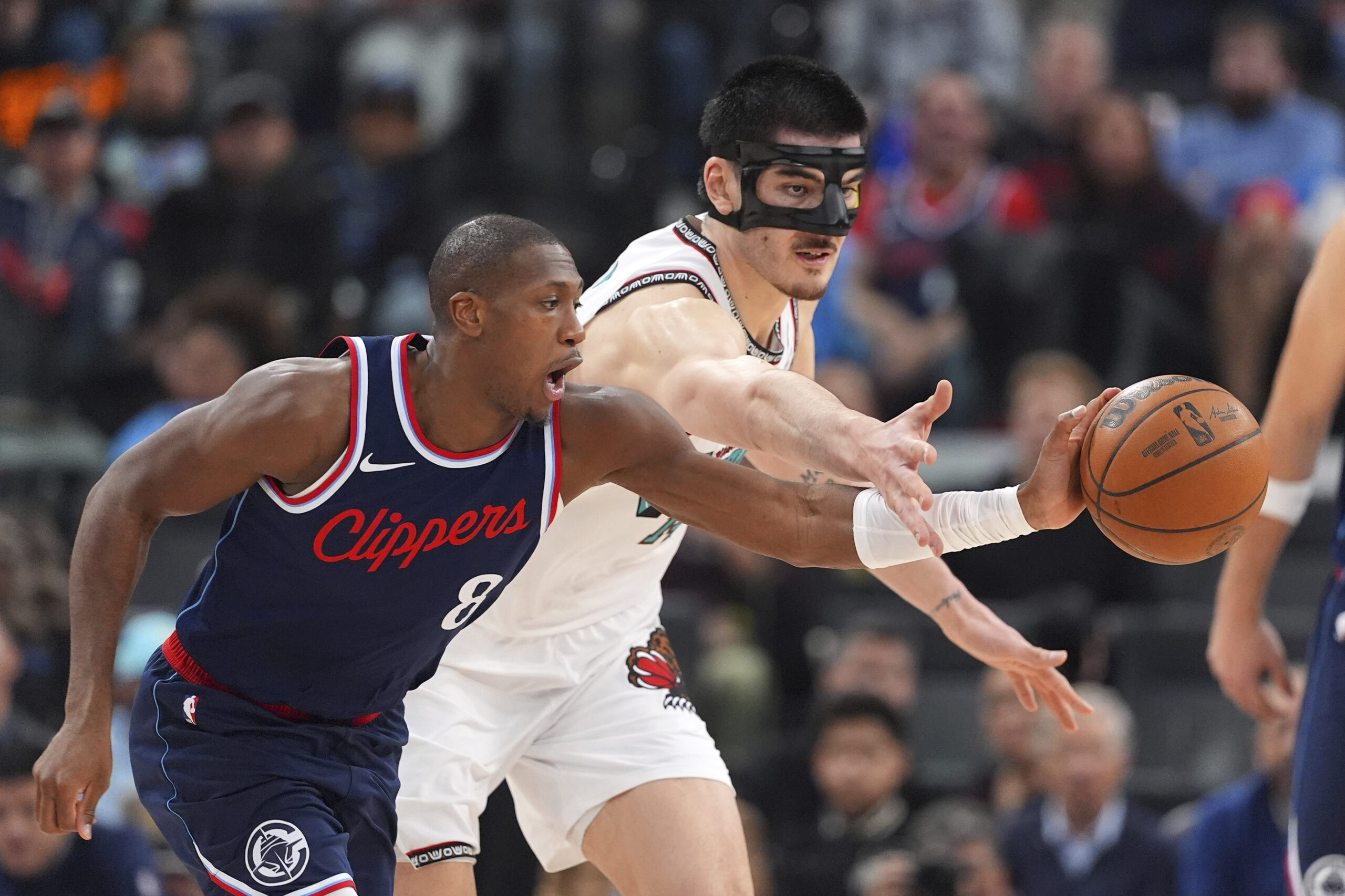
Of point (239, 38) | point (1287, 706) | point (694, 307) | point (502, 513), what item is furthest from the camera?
point (239, 38)

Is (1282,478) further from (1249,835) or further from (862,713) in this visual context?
(862,713)

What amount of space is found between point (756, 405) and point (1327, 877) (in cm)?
185

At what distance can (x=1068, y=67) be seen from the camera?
35.7 ft

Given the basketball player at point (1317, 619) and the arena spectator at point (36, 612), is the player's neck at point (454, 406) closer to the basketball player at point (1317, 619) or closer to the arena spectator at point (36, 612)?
the basketball player at point (1317, 619)

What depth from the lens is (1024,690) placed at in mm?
5023

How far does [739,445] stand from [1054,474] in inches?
29.6

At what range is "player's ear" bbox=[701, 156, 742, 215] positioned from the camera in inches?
191

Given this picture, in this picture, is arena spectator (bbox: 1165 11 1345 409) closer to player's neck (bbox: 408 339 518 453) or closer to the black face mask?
the black face mask

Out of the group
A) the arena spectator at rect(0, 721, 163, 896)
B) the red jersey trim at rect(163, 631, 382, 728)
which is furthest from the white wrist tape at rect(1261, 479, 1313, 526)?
the arena spectator at rect(0, 721, 163, 896)

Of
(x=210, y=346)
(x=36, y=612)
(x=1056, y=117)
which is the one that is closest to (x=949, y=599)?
(x=36, y=612)

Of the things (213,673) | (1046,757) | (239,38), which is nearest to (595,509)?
(213,673)

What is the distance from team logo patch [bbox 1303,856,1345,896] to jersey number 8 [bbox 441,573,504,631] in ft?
6.92

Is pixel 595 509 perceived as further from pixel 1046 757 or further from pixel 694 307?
pixel 1046 757

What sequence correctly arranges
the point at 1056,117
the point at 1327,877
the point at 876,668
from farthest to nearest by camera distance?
the point at 1056,117 → the point at 876,668 → the point at 1327,877
